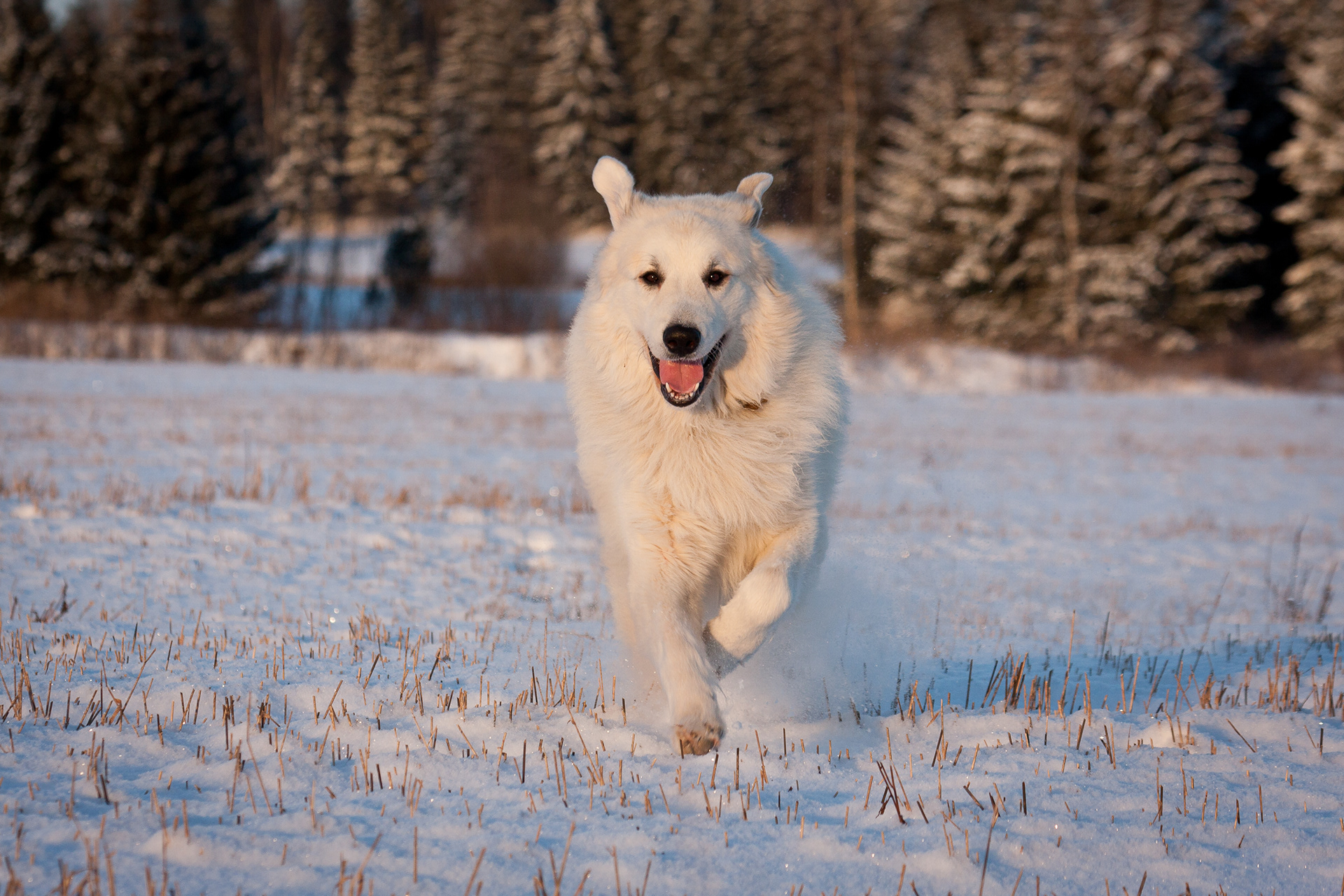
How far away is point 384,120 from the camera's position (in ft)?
125

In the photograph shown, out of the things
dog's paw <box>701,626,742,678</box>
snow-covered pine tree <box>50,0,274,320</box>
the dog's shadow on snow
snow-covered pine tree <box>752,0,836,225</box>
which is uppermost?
snow-covered pine tree <box>752,0,836,225</box>

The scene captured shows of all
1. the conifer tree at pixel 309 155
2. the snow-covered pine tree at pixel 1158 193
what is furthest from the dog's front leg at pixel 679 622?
the conifer tree at pixel 309 155

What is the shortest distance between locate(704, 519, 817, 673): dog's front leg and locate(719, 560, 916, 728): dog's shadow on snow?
118 millimetres

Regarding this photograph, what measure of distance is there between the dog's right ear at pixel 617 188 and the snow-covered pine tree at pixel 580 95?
3046 centimetres

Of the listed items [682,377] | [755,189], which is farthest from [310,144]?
[682,377]

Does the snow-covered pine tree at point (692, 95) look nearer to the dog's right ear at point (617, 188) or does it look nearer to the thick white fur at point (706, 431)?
the dog's right ear at point (617, 188)

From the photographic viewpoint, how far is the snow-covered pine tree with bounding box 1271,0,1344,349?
90.5 feet

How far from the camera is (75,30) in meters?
30.5

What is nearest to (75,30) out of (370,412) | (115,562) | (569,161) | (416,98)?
(416,98)

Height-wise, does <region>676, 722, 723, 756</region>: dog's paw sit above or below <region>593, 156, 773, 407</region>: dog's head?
below

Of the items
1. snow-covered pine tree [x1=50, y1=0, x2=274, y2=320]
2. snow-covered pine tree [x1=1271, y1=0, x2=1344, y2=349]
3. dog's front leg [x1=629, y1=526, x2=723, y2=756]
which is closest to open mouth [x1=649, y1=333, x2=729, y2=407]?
dog's front leg [x1=629, y1=526, x2=723, y2=756]

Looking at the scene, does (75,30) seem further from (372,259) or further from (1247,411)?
(1247,411)

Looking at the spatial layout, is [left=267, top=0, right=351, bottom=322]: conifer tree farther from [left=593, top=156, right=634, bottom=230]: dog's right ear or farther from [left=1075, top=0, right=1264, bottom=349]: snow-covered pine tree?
[left=593, top=156, right=634, bottom=230]: dog's right ear

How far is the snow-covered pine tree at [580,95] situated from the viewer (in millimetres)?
34875
